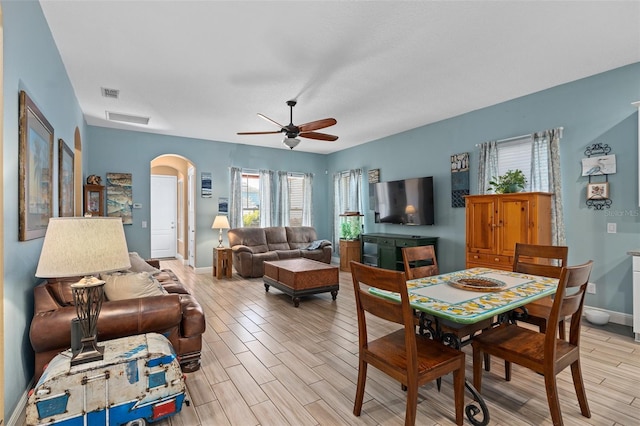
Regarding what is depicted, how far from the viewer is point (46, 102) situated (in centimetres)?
279

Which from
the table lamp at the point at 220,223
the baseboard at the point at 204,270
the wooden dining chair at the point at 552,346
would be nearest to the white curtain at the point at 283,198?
the table lamp at the point at 220,223

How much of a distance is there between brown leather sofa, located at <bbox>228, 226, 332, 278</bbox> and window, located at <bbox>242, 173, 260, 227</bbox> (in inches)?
22.6

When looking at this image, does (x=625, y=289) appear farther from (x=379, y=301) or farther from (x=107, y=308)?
(x=107, y=308)

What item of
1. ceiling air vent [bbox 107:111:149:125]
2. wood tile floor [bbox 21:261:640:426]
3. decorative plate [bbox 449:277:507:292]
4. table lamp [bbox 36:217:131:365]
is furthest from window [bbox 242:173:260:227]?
decorative plate [bbox 449:277:507:292]

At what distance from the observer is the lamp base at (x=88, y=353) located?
5.91 ft

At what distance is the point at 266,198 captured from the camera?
7691 millimetres

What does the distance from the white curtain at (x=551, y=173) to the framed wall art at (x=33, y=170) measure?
5.23 m

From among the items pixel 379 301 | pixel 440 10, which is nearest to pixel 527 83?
pixel 440 10

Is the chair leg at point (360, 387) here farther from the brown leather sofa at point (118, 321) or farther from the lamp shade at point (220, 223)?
the lamp shade at point (220, 223)

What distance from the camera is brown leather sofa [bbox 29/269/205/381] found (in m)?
2.05

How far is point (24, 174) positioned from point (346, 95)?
→ 3.50 meters

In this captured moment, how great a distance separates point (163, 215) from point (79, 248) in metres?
8.41

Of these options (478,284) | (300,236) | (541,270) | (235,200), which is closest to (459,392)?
(478,284)

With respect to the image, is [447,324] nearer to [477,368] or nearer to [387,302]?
[477,368]
